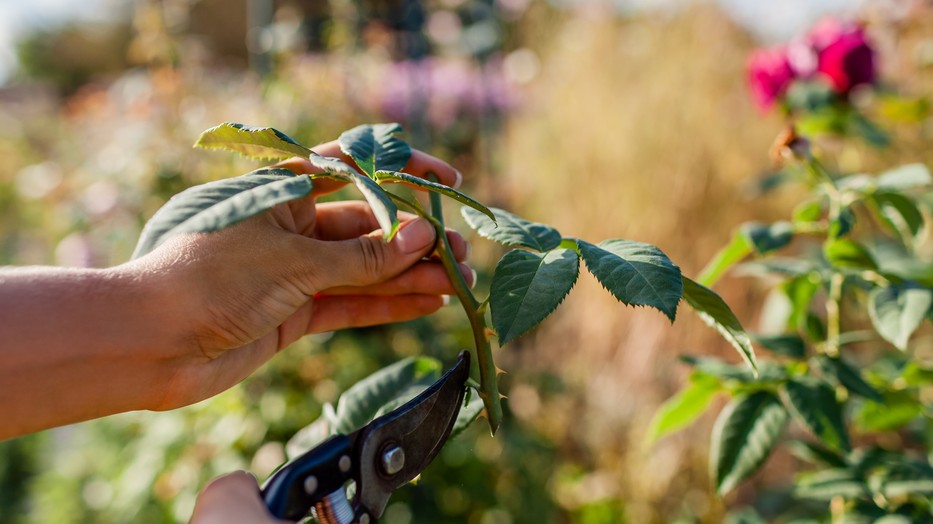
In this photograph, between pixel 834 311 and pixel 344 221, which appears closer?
pixel 344 221

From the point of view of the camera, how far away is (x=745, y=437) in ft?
2.58

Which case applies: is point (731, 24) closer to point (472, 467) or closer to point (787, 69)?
point (787, 69)

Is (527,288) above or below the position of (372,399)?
above

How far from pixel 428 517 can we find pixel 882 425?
→ 90cm

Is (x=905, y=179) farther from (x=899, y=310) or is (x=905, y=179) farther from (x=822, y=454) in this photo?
(x=822, y=454)

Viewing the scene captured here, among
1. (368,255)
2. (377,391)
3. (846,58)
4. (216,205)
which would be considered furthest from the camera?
(846,58)

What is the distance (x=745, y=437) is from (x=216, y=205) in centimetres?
62

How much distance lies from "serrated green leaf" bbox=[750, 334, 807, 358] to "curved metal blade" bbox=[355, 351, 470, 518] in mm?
461

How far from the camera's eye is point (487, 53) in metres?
3.50

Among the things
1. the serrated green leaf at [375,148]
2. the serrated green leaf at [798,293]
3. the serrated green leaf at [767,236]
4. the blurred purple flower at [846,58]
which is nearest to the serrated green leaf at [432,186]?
the serrated green leaf at [375,148]

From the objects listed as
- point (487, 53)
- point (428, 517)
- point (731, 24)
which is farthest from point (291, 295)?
point (731, 24)

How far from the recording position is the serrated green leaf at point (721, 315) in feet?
1.73

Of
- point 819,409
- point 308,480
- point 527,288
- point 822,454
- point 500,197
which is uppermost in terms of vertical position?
point 527,288

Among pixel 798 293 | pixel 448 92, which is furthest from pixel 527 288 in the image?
pixel 448 92
